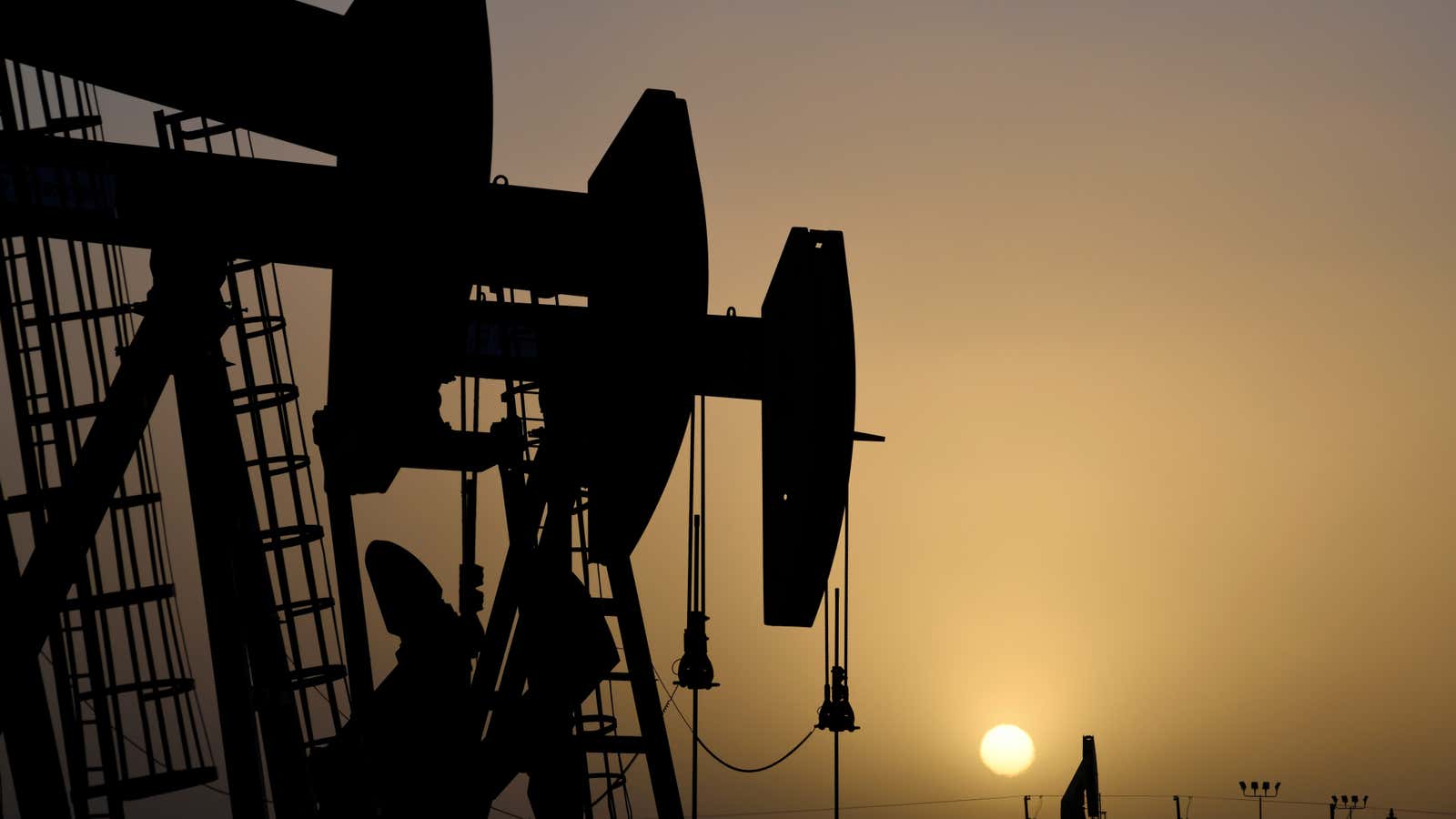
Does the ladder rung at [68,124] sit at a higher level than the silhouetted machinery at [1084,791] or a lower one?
higher

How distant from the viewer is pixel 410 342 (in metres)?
3.94

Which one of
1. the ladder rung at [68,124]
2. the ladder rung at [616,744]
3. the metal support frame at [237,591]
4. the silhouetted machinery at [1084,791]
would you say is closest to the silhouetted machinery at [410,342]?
the metal support frame at [237,591]

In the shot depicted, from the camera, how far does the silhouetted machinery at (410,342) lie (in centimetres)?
378

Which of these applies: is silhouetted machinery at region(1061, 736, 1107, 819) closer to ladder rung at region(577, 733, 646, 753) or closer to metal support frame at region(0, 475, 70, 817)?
ladder rung at region(577, 733, 646, 753)

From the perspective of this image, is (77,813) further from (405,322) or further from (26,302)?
(405,322)

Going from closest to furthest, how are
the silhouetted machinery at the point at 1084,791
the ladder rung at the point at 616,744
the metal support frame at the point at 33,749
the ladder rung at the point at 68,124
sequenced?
the metal support frame at the point at 33,749
the ladder rung at the point at 68,124
the ladder rung at the point at 616,744
the silhouetted machinery at the point at 1084,791

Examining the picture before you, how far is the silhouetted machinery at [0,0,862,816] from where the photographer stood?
3.78m

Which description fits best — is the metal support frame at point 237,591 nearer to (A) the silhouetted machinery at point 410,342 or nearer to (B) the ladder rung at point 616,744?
(A) the silhouetted machinery at point 410,342

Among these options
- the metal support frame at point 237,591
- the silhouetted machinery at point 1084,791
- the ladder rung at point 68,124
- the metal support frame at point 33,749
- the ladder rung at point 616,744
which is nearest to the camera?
the metal support frame at point 33,749

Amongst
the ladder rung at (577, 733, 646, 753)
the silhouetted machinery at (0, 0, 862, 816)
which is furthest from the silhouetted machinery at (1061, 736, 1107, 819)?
the silhouetted machinery at (0, 0, 862, 816)

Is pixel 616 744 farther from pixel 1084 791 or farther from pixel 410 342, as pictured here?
pixel 1084 791

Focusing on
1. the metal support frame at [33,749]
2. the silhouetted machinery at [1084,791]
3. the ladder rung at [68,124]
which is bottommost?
the silhouetted machinery at [1084,791]

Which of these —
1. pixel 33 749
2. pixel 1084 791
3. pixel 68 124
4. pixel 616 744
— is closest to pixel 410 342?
pixel 33 749

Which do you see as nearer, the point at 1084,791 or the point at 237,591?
the point at 237,591
